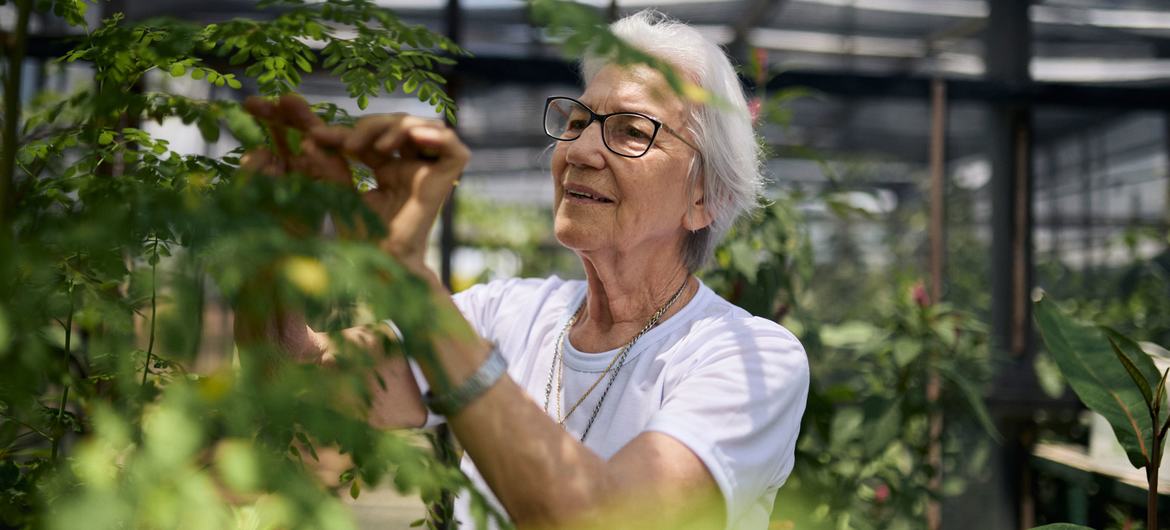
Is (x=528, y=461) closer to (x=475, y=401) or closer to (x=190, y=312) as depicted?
(x=475, y=401)

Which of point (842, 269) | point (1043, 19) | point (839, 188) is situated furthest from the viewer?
point (842, 269)

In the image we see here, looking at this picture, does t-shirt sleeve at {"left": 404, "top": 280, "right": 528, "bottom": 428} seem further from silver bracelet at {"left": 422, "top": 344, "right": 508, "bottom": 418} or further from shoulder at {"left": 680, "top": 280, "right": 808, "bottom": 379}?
silver bracelet at {"left": 422, "top": 344, "right": 508, "bottom": 418}

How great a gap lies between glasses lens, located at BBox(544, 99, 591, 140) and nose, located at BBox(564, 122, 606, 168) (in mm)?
31

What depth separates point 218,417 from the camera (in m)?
0.69

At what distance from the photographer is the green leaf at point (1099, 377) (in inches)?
52.6

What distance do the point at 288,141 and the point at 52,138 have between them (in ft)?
1.36

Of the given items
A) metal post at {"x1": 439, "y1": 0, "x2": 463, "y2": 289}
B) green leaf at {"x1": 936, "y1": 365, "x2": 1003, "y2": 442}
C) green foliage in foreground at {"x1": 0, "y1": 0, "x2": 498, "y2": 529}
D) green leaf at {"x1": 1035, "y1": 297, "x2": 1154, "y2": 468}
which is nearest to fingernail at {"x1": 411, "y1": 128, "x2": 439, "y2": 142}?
green foliage in foreground at {"x1": 0, "y1": 0, "x2": 498, "y2": 529}

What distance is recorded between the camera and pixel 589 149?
54.1 inches

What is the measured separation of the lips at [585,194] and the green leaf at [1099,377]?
701 mm

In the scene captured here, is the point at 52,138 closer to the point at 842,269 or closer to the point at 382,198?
the point at 382,198

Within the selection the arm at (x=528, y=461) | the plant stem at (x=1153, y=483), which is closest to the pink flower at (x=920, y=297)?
the plant stem at (x=1153, y=483)

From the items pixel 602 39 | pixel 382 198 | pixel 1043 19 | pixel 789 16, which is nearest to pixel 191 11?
pixel 789 16

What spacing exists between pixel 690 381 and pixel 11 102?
2.49 feet

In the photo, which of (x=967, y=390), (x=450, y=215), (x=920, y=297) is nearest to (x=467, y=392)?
(x=450, y=215)
